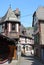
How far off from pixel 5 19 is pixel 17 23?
9.12 feet

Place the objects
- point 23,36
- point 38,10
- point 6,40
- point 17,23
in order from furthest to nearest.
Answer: point 23,36, point 38,10, point 17,23, point 6,40

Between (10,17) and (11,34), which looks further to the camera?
(10,17)

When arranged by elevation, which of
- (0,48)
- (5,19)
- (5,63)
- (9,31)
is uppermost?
(5,19)

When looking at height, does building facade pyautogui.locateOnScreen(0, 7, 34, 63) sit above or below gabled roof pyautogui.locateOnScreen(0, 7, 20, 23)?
below

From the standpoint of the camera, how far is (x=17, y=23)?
129 feet

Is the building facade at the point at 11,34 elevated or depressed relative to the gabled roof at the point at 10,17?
depressed

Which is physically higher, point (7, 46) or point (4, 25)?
point (4, 25)

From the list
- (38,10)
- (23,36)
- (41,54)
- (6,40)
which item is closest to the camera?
(6,40)

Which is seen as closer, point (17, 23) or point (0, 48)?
point (0, 48)

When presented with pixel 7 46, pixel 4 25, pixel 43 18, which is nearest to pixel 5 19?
pixel 4 25

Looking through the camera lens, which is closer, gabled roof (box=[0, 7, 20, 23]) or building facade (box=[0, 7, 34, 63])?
building facade (box=[0, 7, 34, 63])

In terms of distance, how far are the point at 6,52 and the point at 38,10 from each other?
A: 19205 millimetres

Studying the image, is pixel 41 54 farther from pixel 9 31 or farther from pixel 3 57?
pixel 3 57

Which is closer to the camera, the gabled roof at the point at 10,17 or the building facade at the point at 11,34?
the building facade at the point at 11,34
